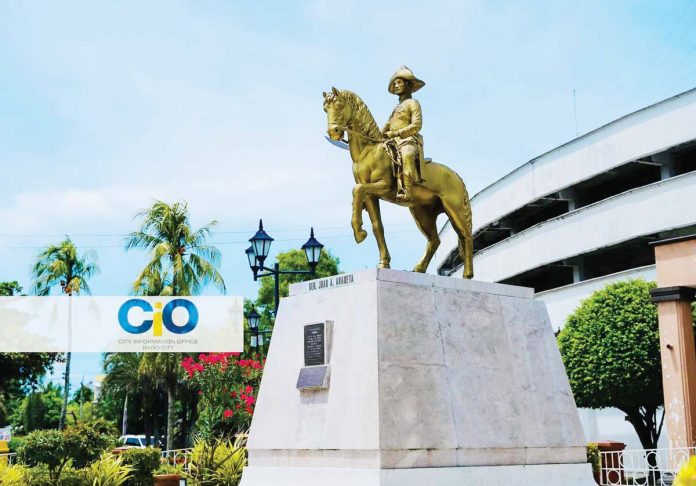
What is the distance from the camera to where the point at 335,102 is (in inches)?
393

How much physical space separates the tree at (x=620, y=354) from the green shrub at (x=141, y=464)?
40.3ft

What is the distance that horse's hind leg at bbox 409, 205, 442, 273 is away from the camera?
36.6 ft

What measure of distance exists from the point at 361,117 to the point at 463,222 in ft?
7.26

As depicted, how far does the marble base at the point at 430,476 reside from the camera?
329 inches

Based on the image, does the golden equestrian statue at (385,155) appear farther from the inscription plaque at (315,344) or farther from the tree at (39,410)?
the tree at (39,410)

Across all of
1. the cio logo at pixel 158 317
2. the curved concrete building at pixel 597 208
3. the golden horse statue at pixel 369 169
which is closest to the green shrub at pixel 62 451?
the golden horse statue at pixel 369 169

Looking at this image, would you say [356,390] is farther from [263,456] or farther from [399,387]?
[263,456]

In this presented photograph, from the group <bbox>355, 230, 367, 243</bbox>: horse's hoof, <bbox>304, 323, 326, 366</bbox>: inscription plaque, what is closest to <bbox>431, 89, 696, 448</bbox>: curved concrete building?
<bbox>355, 230, 367, 243</bbox>: horse's hoof

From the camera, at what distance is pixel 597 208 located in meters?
28.2

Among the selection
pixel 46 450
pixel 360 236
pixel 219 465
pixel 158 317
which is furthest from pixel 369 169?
pixel 158 317

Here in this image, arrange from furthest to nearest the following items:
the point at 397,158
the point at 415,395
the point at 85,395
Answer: the point at 85,395 < the point at 397,158 < the point at 415,395

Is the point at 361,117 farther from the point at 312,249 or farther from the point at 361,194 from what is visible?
the point at 312,249

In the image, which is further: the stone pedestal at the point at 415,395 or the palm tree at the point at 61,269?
the palm tree at the point at 61,269

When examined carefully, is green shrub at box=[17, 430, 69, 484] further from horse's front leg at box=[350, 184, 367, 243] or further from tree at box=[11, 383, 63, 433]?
tree at box=[11, 383, 63, 433]
